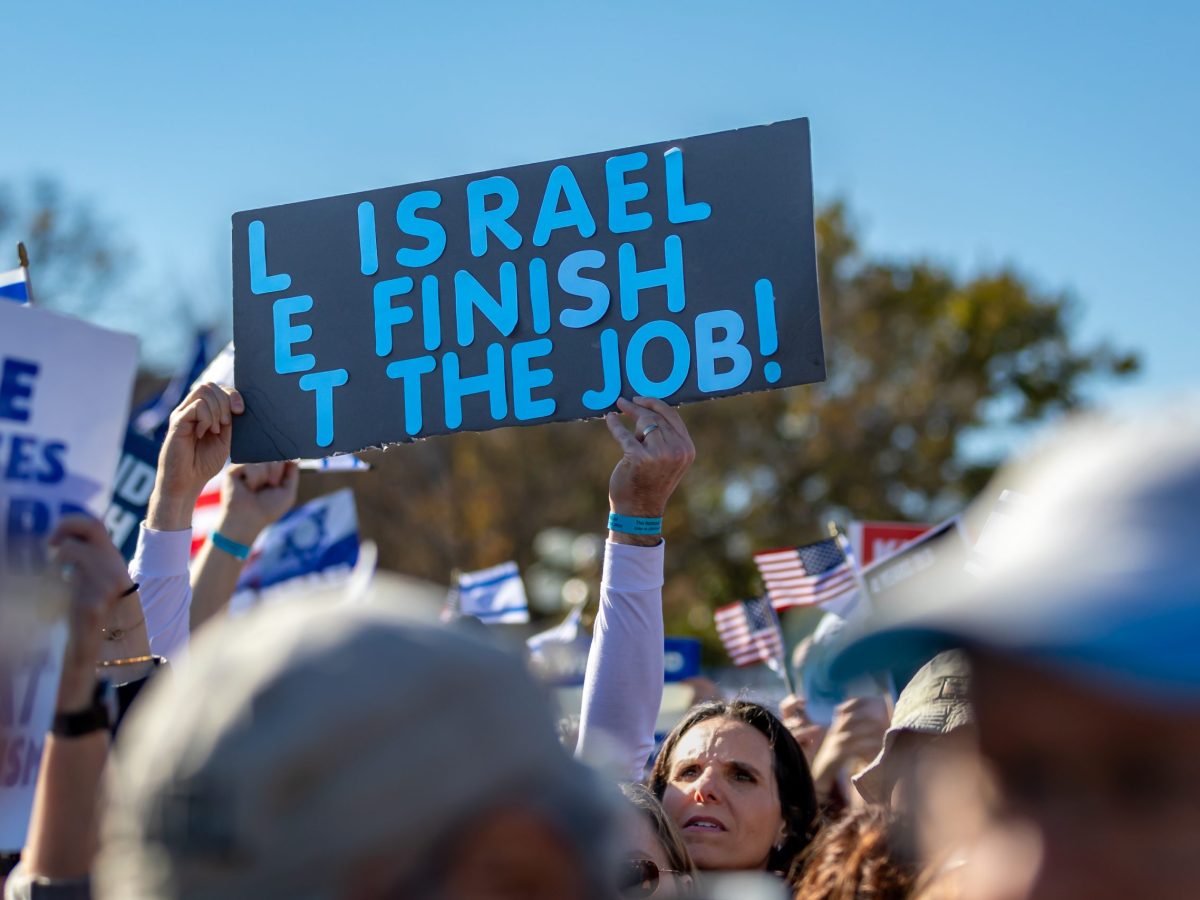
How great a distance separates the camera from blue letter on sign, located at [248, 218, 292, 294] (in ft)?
→ 11.5

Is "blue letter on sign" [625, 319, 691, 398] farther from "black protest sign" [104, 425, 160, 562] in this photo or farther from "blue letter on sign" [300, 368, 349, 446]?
"black protest sign" [104, 425, 160, 562]

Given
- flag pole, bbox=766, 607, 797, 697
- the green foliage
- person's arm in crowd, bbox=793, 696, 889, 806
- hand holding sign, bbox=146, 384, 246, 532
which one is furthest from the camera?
the green foliage

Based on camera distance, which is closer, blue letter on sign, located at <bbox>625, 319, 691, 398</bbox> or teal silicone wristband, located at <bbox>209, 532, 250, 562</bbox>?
blue letter on sign, located at <bbox>625, 319, 691, 398</bbox>

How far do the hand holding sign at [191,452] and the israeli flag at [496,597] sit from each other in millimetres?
4432

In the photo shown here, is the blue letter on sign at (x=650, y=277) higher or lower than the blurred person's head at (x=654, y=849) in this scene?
higher

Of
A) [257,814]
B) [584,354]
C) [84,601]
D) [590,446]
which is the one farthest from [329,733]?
[590,446]

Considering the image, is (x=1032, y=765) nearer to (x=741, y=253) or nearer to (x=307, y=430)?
(x=741, y=253)

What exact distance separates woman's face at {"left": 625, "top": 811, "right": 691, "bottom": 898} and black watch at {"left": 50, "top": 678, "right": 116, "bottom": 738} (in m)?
1.28

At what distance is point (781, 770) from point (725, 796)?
24 cm

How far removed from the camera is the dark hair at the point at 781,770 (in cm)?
363

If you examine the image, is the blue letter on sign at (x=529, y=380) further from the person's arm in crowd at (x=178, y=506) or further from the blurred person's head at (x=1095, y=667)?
the blurred person's head at (x=1095, y=667)

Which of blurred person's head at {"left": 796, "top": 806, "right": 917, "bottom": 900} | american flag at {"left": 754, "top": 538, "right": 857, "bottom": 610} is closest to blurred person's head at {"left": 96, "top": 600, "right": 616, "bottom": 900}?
blurred person's head at {"left": 796, "top": 806, "right": 917, "bottom": 900}

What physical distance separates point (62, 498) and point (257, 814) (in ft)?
4.60

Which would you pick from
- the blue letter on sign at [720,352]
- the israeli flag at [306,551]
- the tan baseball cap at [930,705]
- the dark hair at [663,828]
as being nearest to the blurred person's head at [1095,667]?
the tan baseball cap at [930,705]
